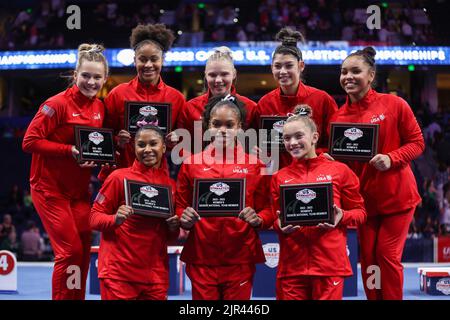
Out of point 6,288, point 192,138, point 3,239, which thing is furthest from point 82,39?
point 192,138

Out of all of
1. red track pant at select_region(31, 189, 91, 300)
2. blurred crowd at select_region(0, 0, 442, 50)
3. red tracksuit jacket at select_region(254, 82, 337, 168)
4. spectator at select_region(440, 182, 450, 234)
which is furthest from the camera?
blurred crowd at select_region(0, 0, 442, 50)

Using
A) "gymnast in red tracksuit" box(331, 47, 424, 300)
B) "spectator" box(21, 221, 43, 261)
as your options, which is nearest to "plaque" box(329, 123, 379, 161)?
"gymnast in red tracksuit" box(331, 47, 424, 300)

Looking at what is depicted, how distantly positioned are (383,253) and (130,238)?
1.73m

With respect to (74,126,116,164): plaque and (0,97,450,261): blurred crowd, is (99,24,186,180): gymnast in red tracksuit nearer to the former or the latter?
(74,126,116,164): plaque

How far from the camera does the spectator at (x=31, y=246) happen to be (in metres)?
12.7

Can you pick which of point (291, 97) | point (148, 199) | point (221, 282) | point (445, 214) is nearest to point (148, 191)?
point (148, 199)

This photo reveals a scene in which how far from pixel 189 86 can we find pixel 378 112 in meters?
19.8

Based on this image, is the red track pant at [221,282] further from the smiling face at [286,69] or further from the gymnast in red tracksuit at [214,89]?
the smiling face at [286,69]

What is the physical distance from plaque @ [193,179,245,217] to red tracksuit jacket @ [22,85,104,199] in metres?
1.22

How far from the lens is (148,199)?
403 centimetres

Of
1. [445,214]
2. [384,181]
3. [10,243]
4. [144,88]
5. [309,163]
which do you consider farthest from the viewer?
[445,214]

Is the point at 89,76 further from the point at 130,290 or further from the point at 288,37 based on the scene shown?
the point at 130,290

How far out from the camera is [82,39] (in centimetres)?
2044

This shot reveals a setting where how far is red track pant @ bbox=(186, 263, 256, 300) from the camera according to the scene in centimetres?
396
